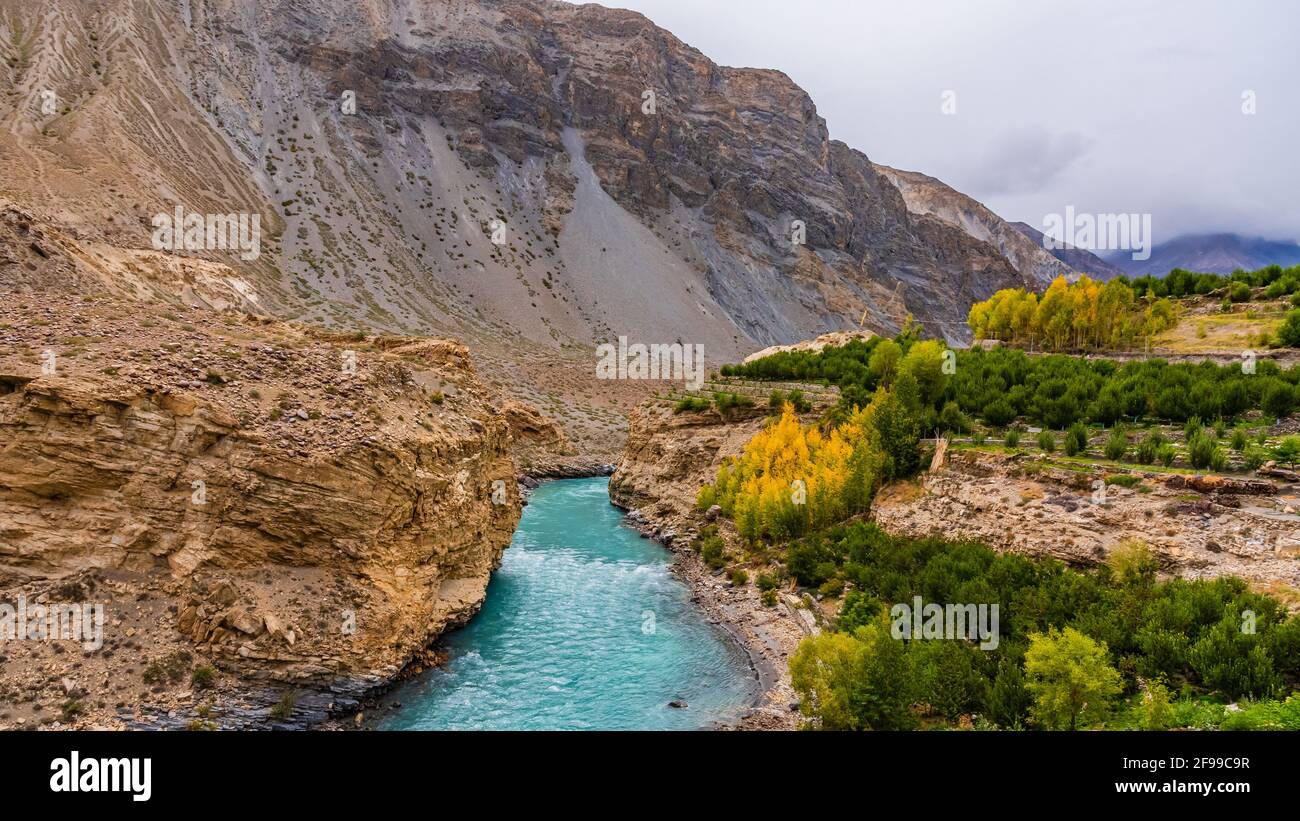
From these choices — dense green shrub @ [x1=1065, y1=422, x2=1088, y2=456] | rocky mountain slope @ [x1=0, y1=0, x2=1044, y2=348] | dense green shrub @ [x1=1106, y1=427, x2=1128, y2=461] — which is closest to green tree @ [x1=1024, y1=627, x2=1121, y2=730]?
dense green shrub @ [x1=1106, y1=427, x2=1128, y2=461]

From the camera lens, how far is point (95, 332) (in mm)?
16609

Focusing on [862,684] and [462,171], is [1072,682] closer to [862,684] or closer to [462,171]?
[862,684]

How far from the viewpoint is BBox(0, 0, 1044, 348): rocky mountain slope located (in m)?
65.7

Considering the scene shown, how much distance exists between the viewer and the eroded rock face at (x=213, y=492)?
47.3 feet

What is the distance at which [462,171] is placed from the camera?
108 metres

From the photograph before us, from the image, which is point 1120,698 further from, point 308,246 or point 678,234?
point 678,234

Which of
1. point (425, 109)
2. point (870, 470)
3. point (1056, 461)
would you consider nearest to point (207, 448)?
point (870, 470)

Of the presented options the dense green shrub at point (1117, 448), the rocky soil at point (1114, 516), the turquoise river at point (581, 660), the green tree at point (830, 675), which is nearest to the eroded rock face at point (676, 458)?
the turquoise river at point (581, 660)

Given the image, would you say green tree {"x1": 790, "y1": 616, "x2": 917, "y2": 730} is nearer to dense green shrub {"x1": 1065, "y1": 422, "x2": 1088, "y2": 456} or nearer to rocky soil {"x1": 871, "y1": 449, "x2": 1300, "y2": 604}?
rocky soil {"x1": 871, "y1": 449, "x2": 1300, "y2": 604}

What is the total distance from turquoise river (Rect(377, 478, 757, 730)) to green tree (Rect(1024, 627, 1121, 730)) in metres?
7.46

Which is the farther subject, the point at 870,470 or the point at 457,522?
the point at 870,470

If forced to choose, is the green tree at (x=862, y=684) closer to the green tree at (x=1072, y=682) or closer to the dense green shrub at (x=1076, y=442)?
the green tree at (x=1072, y=682)

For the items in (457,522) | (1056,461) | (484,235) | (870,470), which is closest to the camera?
(457,522)

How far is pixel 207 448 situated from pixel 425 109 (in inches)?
4286
